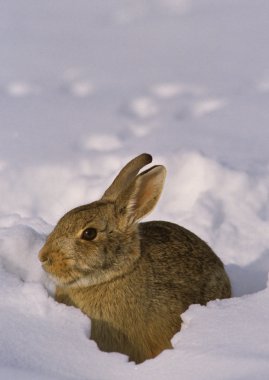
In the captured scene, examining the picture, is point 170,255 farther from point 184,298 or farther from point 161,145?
point 161,145

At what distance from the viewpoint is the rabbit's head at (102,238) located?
434cm

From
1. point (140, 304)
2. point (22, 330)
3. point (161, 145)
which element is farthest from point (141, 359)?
point (161, 145)

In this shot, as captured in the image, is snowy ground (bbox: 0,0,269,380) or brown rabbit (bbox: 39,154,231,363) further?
brown rabbit (bbox: 39,154,231,363)

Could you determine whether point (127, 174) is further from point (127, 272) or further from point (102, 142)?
point (102, 142)

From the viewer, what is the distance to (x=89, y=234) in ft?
14.5

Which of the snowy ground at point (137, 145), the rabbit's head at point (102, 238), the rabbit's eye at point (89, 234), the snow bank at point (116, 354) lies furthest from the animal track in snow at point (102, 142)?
the rabbit's eye at point (89, 234)

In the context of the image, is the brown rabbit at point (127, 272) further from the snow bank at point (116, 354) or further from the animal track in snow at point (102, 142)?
the animal track in snow at point (102, 142)

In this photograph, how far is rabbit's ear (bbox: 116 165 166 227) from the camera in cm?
456

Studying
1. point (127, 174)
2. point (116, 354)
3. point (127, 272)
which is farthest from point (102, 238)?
point (116, 354)

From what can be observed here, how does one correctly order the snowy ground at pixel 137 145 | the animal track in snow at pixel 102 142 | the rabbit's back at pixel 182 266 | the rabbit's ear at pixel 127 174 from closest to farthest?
the snowy ground at pixel 137 145, the rabbit's back at pixel 182 266, the rabbit's ear at pixel 127 174, the animal track in snow at pixel 102 142

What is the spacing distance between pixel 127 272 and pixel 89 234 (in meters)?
0.28

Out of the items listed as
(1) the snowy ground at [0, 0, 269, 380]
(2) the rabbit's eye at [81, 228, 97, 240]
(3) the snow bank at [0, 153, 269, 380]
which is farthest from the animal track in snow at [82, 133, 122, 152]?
(2) the rabbit's eye at [81, 228, 97, 240]

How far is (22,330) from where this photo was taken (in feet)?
12.0

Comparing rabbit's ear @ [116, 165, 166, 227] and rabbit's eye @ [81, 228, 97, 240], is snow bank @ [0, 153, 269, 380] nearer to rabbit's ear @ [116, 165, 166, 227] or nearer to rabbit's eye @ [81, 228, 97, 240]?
rabbit's eye @ [81, 228, 97, 240]
